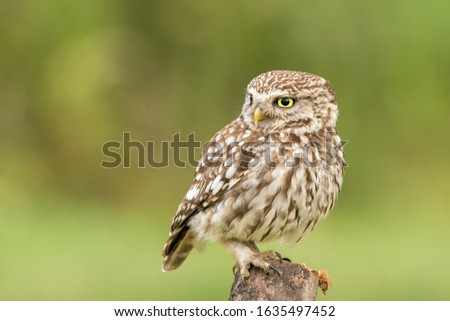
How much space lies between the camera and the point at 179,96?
8.34 meters

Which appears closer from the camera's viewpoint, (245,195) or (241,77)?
(245,195)

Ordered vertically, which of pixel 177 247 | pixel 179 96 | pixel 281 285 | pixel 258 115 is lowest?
pixel 281 285

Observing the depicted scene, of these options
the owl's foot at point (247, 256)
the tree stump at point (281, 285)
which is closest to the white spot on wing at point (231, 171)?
the owl's foot at point (247, 256)

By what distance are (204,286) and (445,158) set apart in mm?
2974

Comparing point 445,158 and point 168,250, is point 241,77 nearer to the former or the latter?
point 445,158

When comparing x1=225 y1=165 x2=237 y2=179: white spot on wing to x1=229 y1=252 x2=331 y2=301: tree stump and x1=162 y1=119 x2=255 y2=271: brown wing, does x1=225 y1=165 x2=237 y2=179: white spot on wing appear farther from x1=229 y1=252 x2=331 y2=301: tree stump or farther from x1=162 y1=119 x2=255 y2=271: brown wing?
x1=229 y1=252 x2=331 y2=301: tree stump

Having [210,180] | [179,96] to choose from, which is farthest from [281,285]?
[179,96]

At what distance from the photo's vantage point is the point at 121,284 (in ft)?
21.0

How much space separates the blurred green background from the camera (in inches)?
314

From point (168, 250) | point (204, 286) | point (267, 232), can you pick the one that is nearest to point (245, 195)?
point (267, 232)

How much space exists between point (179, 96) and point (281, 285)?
14.2 feet

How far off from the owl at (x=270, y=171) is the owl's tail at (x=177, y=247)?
39 millimetres

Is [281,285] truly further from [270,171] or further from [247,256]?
[270,171]

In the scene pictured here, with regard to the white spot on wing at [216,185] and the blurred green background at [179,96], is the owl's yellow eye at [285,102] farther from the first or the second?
the blurred green background at [179,96]
